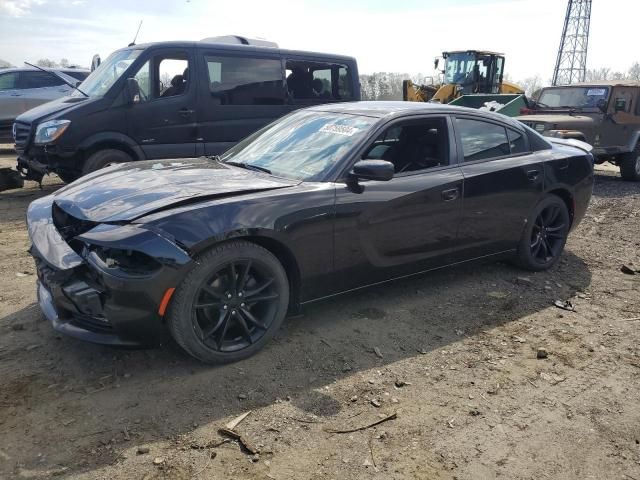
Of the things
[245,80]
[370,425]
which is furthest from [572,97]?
[370,425]

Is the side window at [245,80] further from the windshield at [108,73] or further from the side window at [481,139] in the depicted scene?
the side window at [481,139]

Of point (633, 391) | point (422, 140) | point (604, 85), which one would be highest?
point (604, 85)

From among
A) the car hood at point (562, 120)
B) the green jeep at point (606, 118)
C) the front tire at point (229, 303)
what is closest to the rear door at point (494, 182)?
the front tire at point (229, 303)

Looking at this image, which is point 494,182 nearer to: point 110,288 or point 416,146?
point 416,146

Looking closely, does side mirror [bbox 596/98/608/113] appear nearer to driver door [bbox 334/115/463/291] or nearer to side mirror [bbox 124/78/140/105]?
driver door [bbox 334/115/463/291]

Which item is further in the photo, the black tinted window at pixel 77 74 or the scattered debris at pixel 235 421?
the black tinted window at pixel 77 74

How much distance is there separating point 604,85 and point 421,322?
370 inches

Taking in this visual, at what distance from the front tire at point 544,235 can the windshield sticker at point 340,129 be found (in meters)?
1.96

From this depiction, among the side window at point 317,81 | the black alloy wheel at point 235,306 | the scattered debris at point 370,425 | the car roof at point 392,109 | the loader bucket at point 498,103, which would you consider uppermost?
the side window at point 317,81

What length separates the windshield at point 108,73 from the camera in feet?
23.2

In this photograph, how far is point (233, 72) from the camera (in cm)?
745

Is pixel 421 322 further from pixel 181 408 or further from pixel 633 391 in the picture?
pixel 181 408

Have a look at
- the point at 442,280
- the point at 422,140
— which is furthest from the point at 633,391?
the point at 422,140

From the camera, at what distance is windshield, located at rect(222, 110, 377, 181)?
374 cm
